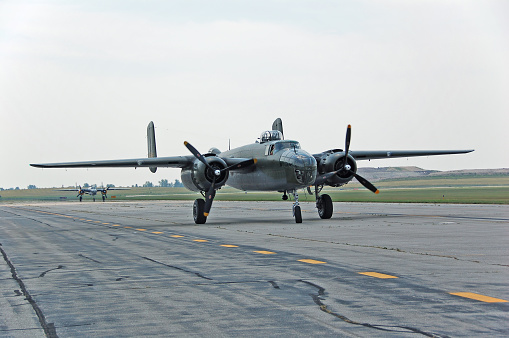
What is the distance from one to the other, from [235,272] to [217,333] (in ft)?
16.0

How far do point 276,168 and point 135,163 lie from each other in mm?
8069

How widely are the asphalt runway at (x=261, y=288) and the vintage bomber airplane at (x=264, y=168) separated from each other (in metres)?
9.67

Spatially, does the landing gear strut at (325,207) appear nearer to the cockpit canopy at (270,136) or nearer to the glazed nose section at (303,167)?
the glazed nose section at (303,167)

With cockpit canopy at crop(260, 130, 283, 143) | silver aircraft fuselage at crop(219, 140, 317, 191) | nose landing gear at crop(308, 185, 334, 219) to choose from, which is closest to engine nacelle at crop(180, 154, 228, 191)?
silver aircraft fuselage at crop(219, 140, 317, 191)

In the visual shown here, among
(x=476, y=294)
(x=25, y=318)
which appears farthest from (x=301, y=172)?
(x=25, y=318)

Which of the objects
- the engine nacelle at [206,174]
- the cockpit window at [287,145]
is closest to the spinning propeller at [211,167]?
the engine nacelle at [206,174]

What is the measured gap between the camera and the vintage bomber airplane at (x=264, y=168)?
90.4ft

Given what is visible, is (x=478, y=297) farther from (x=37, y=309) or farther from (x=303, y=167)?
(x=303, y=167)

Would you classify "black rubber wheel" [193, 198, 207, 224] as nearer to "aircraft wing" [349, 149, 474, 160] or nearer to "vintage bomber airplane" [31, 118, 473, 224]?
"vintage bomber airplane" [31, 118, 473, 224]

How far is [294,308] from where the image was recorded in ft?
26.0

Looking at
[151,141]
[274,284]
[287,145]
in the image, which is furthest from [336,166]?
[274,284]

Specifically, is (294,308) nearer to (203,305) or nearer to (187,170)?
(203,305)

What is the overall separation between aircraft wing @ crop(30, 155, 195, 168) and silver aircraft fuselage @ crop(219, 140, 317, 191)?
9.09 feet

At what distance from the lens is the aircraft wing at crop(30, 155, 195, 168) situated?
3125 centimetres
